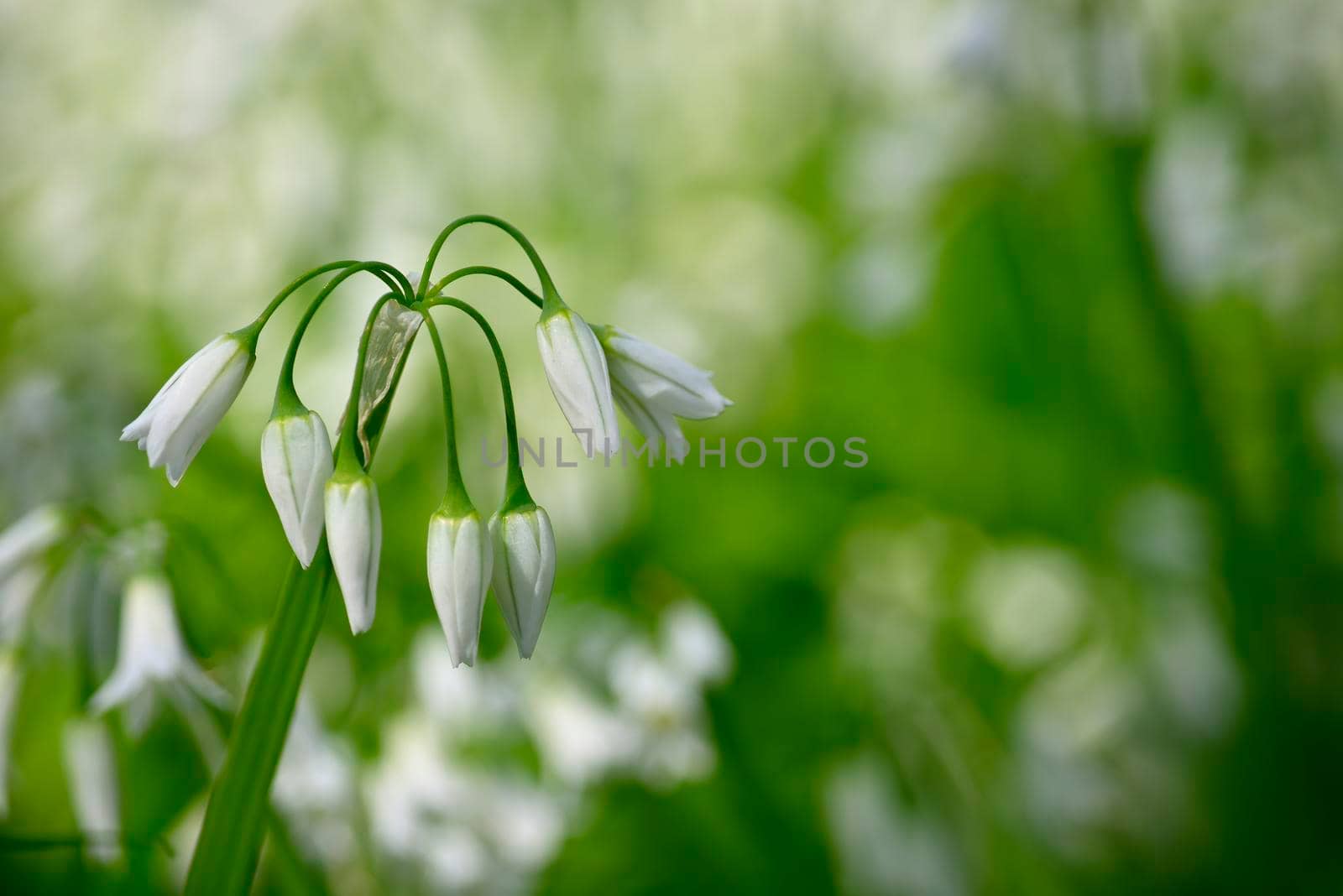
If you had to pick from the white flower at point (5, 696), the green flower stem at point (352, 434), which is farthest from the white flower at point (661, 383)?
the white flower at point (5, 696)

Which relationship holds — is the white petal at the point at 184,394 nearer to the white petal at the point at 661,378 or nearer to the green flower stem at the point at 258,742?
the green flower stem at the point at 258,742

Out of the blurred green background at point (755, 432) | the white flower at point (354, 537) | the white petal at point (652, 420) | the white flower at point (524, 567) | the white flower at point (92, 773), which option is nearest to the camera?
the white flower at point (354, 537)

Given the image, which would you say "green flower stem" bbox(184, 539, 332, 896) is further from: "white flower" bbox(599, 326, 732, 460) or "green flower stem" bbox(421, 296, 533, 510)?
"white flower" bbox(599, 326, 732, 460)

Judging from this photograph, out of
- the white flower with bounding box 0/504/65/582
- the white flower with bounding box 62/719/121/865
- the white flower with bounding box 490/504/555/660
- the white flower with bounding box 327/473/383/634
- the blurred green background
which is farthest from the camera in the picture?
the blurred green background

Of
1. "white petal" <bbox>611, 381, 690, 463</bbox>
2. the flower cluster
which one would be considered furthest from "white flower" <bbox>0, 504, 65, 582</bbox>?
"white petal" <bbox>611, 381, 690, 463</bbox>

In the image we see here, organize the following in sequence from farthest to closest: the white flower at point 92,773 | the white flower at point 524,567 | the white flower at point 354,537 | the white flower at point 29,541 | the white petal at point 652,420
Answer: the white flower at point 92,773 → the white flower at point 29,541 → the white petal at point 652,420 → the white flower at point 524,567 → the white flower at point 354,537

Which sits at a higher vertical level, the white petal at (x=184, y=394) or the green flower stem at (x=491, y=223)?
the green flower stem at (x=491, y=223)

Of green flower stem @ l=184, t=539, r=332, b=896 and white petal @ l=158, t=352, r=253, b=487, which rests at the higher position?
white petal @ l=158, t=352, r=253, b=487

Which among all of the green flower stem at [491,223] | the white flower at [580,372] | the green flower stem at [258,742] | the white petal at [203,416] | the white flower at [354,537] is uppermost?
the green flower stem at [491,223]

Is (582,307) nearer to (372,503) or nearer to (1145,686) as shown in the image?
(1145,686)
